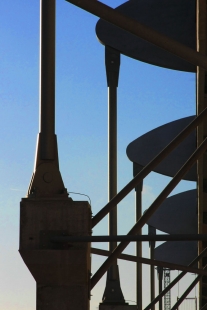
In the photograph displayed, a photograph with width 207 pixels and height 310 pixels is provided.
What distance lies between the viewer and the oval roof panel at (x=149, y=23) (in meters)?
21.8

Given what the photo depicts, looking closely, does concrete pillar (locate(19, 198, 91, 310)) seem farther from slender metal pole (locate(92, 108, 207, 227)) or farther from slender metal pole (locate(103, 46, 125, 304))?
slender metal pole (locate(103, 46, 125, 304))

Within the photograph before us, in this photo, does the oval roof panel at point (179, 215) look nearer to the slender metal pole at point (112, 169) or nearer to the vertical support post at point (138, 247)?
the vertical support post at point (138, 247)

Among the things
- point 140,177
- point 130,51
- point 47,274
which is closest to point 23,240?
point 47,274

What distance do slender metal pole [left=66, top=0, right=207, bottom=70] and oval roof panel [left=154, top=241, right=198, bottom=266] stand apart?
3820cm

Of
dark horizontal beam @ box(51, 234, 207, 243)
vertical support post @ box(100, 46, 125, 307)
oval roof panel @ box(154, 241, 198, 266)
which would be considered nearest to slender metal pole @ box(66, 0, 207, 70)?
dark horizontal beam @ box(51, 234, 207, 243)

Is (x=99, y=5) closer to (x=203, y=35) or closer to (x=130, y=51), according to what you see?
(x=203, y=35)

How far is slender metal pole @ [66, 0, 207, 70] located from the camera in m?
8.66

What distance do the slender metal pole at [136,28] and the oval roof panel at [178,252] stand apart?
125ft

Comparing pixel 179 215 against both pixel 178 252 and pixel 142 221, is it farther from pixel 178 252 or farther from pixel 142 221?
pixel 142 221

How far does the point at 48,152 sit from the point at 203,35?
7.43m

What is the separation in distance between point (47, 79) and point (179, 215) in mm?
28930

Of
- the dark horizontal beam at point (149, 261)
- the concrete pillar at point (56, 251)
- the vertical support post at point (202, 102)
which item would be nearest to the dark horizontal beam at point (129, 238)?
the concrete pillar at point (56, 251)

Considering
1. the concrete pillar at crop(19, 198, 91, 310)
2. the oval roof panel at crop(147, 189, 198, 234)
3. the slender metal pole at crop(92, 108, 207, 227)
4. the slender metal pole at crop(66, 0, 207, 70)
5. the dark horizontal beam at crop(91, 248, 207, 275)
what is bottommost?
the concrete pillar at crop(19, 198, 91, 310)

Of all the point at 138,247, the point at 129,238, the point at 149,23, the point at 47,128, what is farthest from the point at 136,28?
the point at 138,247
